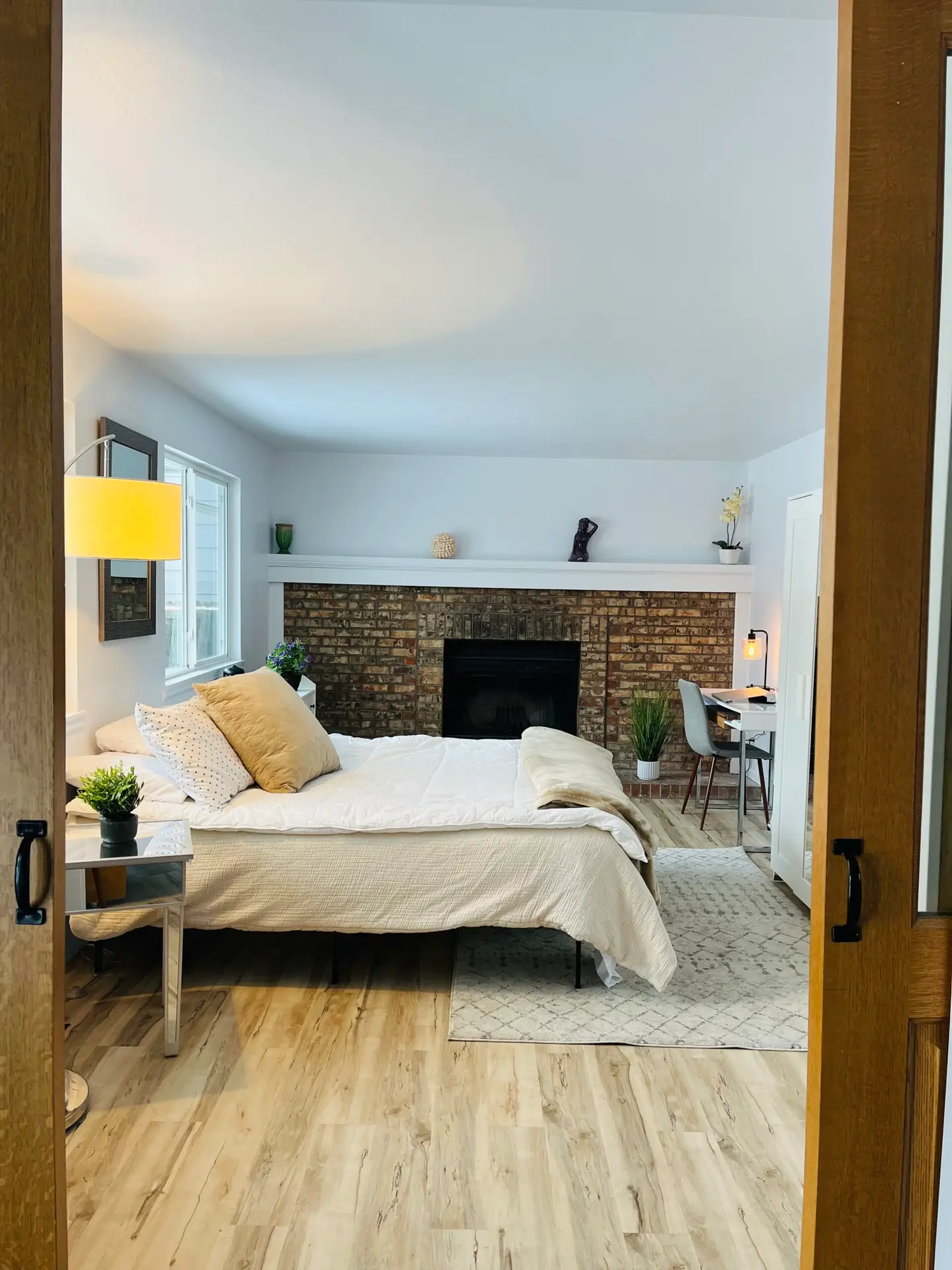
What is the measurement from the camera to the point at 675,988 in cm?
333

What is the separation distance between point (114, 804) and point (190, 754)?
0.60m

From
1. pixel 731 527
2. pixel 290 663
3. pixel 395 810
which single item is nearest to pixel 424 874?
pixel 395 810

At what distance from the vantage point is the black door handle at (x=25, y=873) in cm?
127

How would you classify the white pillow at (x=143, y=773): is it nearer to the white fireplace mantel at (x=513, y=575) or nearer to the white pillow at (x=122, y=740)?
the white pillow at (x=122, y=740)

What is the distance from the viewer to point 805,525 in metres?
4.18

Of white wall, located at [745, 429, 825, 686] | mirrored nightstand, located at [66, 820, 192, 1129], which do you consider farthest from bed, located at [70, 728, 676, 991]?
white wall, located at [745, 429, 825, 686]

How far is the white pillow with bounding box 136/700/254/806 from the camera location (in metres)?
3.28

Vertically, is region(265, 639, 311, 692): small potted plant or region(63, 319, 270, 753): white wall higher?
region(63, 319, 270, 753): white wall

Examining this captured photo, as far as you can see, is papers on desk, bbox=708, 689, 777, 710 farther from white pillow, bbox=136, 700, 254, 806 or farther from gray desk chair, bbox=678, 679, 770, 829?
white pillow, bbox=136, 700, 254, 806

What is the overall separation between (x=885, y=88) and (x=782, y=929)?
3447 mm

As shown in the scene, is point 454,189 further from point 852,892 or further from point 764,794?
point 764,794

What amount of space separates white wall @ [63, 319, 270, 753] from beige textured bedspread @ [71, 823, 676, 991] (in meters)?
0.95

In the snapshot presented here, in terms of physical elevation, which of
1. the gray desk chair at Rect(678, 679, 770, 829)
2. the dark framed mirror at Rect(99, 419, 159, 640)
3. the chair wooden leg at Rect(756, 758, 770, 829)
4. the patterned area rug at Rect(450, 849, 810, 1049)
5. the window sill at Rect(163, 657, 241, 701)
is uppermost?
the dark framed mirror at Rect(99, 419, 159, 640)

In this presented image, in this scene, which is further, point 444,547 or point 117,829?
point 444,547
